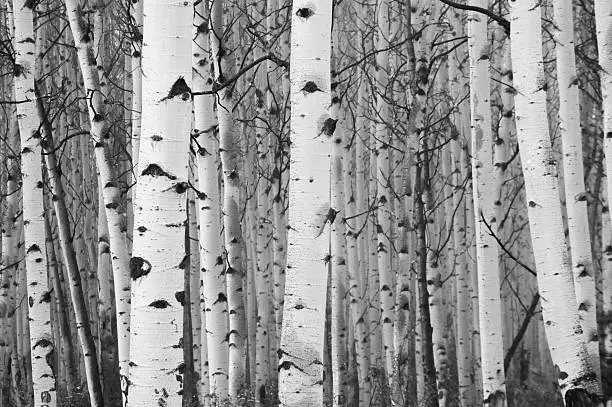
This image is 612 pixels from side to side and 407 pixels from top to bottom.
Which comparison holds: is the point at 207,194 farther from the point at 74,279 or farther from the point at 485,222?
the point at 485,222

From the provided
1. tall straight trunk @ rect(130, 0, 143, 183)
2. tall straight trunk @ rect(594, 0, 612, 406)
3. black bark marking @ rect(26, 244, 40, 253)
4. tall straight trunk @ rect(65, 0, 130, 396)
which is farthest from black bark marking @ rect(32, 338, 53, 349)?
tall straight trunk @ rect(594, 0, 612, 406)

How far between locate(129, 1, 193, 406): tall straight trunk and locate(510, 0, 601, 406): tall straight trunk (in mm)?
2265

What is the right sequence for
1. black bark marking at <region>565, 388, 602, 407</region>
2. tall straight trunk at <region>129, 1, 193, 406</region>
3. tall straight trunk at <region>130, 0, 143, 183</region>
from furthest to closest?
tall straight trunk at <region>130, 0, 143, 183</region>
black bark marking at <region>565, 388, 602, 407</region>
tall straight trunk at <region>129, 1, 193, 406</region>

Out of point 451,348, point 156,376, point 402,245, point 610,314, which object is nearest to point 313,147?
point 156,376

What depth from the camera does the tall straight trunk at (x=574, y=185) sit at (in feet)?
21.1

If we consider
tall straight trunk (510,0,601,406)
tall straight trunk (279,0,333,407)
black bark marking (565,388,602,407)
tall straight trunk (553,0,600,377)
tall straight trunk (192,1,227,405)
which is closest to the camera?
tall straight trunk (279,0,333,407)

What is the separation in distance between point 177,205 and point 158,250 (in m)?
0.22

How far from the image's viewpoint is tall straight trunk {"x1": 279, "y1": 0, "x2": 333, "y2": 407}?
12.8ft

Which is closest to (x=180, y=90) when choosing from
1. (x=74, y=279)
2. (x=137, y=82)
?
(x=137, y=82)

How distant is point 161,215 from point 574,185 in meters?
4.69

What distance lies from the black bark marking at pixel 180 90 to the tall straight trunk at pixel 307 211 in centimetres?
65

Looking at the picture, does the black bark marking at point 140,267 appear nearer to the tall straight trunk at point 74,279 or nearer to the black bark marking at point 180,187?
the black bark marking at point 180,187

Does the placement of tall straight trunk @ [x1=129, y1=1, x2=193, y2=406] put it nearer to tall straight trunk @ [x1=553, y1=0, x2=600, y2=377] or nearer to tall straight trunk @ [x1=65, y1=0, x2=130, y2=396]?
tall straight trunk @ [x1=65, y1=0, x2=130, y2=396]

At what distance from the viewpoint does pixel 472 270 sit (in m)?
13.2
